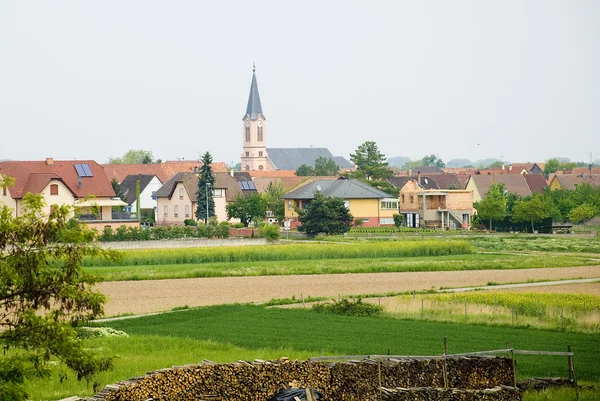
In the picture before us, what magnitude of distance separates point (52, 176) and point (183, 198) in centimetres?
2467

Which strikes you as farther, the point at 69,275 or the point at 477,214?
the point at 477,214

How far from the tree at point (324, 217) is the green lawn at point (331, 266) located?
864 inches

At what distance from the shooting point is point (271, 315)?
39.3m

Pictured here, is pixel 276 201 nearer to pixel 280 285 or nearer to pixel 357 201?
pixel 357 201

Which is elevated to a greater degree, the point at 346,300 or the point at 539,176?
the point at 539,176

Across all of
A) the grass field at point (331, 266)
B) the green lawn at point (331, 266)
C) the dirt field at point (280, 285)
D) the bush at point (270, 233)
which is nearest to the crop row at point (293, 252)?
the grass field at point (331, 266)

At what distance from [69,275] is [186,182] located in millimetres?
84741

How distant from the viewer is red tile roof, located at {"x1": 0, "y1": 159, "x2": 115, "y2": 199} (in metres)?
79.0

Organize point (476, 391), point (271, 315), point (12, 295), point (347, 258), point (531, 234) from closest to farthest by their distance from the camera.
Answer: point (12, 295), point (476, 391), point (271, 315), point (347, 258), point (531, 234)

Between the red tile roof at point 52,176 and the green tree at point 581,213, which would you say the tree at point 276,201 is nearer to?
the red tile roof at point 52,176

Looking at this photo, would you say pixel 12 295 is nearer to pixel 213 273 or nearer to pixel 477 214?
pixel 213 273

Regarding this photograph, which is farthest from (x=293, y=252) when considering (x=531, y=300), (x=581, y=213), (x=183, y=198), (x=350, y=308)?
(x=581, y=213)

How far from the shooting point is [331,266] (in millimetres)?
60812

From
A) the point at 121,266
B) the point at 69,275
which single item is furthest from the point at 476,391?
the point at 121,266
